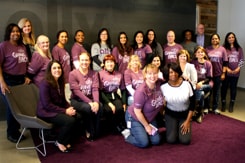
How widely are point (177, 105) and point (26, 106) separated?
6.05ft

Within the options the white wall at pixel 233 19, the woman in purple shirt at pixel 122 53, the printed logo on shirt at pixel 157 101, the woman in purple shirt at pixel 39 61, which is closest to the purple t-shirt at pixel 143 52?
the woman in purple shirt at pixel 122 53

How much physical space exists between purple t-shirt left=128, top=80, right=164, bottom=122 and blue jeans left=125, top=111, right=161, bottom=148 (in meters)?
0.10

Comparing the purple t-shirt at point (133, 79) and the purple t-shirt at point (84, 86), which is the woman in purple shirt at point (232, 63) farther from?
the purple t-shirt at point (84, 86)

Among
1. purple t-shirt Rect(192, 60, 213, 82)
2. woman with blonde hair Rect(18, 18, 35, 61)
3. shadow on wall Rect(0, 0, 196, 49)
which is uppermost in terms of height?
shadow on wall Rect(0, 0, 196, 49)

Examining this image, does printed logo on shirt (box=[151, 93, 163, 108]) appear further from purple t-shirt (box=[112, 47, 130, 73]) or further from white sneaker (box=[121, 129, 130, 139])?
purple t-shirt (box=[112, 47, 130, 73])

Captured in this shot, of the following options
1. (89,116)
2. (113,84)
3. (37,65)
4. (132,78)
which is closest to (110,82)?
(113,84)

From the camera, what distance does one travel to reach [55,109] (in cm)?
327

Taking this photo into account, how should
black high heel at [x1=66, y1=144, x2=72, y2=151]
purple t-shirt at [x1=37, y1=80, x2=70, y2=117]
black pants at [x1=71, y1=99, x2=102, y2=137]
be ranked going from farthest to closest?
black pants at [x1=71, y1=99, x2=102, y2=137] < black high heel at [x1=66, y1=144, x2=72, y2=151] < purple t-shirt at [x1=37, y1=80, x2=70, y2=117]

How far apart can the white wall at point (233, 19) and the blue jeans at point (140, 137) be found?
448 centimetres

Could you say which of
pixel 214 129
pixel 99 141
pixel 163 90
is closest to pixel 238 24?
pixel 214 129

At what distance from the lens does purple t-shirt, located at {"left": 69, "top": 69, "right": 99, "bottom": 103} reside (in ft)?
11.9

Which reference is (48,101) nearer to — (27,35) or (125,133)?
(125,133)

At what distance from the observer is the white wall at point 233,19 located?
691 cm

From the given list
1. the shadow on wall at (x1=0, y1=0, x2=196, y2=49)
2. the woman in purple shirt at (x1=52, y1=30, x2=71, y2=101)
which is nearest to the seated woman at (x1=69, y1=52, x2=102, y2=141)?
the woman in purple shirt at (x1=52, y1=30, x2=71, y2=101)
